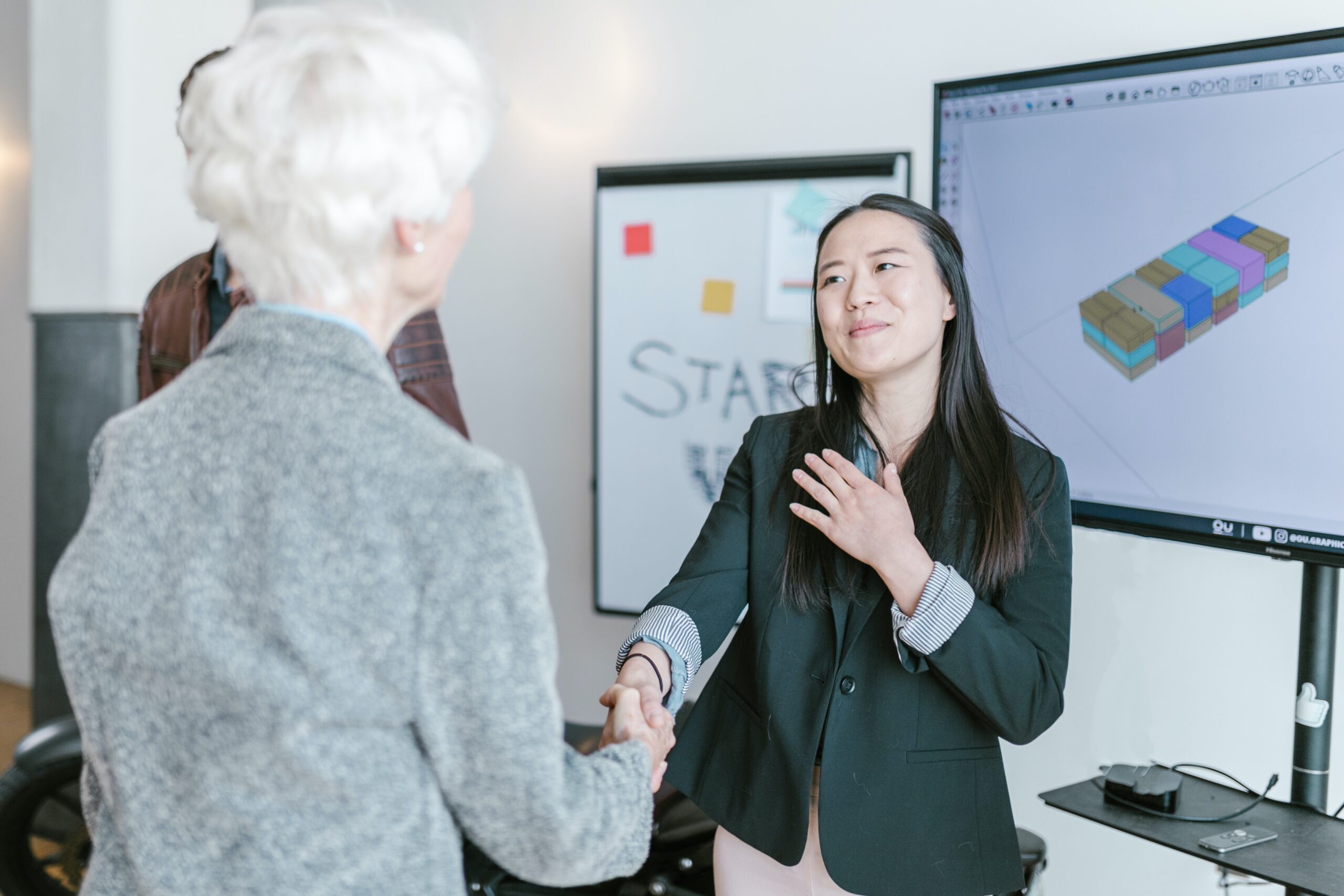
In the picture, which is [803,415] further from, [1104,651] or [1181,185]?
[1104,651]

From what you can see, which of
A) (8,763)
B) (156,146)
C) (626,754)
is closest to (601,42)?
(156,146)

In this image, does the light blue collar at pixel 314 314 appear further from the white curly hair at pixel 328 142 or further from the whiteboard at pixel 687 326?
the whiteboard at pixel 687 326

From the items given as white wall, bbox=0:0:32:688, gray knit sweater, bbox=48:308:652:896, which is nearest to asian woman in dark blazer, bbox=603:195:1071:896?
gray knit sweater, bbox=48:308:652:896

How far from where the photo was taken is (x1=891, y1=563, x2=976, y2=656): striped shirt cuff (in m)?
1.34

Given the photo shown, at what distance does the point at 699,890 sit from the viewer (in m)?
2.18

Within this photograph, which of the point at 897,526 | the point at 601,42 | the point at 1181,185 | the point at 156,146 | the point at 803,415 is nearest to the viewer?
the point at 897,526

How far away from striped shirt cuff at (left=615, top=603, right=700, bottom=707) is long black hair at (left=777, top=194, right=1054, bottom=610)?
0.14 m

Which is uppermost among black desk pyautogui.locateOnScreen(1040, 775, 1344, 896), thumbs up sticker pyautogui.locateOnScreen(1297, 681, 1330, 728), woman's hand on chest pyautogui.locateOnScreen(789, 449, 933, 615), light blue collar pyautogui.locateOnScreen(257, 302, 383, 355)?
light blue collar pyautogui.locateOnScreen(257, 302, 383, 355)

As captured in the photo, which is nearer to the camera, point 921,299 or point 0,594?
point 921,299

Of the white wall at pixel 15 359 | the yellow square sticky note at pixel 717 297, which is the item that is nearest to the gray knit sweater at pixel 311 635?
the yellow square sticky note at pixel 717 297

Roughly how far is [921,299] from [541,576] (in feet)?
2.76

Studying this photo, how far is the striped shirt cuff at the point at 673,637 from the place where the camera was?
4.94 feet

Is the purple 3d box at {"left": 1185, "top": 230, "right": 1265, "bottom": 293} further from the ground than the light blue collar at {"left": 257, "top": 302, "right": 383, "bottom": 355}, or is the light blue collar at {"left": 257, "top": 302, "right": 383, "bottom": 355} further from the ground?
the purple 3d box at {"left": 1185, "top": 230, "right": 1265, "bottom": 293}

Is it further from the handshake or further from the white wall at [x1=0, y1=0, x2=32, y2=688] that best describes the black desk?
the white wall at [x1=0, y1=0, x2=32, y2=688]
